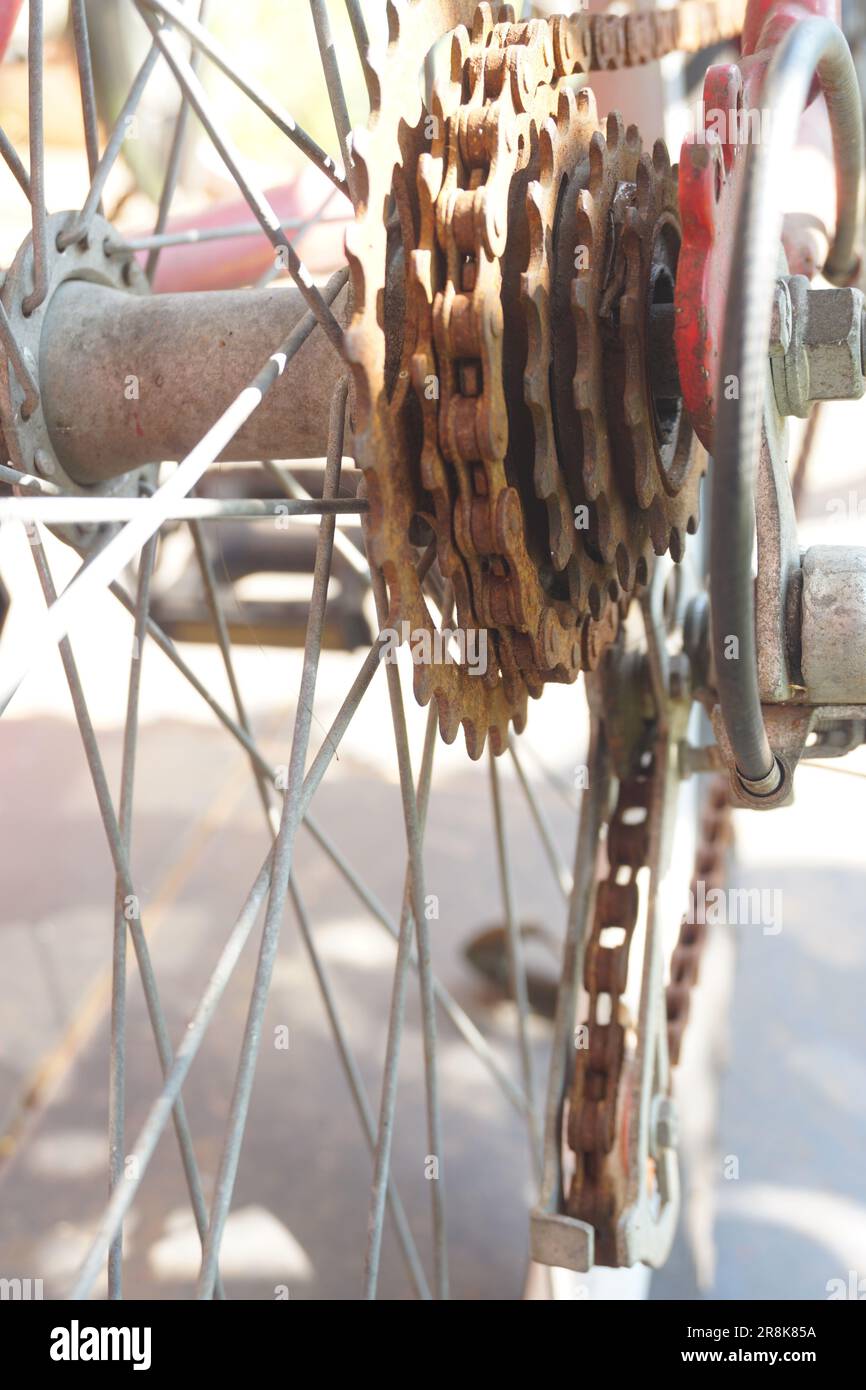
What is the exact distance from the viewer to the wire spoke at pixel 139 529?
57cm

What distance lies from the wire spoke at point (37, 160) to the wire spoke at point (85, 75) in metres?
0.04

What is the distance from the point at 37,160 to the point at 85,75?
130mm

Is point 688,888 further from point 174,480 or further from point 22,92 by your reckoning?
point 22,92

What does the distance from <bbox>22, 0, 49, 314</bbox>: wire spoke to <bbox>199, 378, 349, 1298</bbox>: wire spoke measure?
0.23 meters

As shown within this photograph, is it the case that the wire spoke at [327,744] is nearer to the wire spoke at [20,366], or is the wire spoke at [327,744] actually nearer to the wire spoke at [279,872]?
the wire spoke at [279,872]

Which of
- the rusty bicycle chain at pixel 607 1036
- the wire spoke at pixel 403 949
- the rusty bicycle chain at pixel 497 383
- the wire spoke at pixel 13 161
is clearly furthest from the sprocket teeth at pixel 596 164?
the rusty bicycle chain at pixel 607 1036

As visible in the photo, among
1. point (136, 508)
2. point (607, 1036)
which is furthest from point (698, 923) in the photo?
point (136, 508)

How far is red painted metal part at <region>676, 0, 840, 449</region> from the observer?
0.64 meters

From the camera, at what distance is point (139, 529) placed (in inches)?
24.6

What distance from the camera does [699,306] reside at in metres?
0.65

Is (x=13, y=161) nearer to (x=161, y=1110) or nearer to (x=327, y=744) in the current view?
(x=327, y=744)

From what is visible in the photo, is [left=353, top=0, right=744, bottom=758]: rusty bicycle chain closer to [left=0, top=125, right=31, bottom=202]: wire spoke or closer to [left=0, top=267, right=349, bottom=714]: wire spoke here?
[left=0, top=267, right=349, bottom=714]: wire spoke

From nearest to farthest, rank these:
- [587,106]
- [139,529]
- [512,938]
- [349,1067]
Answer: [139,529], [587,106], [349,1067], [512,938]
